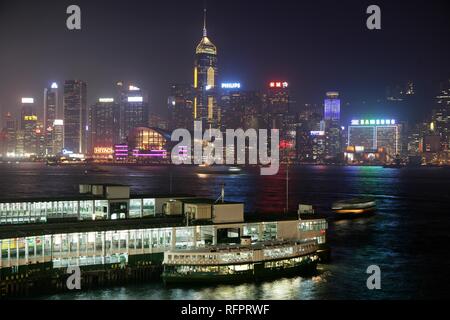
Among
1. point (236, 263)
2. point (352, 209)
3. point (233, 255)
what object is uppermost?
point (233, 255)

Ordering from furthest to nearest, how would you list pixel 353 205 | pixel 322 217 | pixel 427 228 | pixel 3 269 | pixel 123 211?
pixel 353 205, pixel 427 228, pixel 123 211, pixel 322 217, pixel 3 269

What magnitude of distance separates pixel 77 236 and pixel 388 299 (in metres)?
23.5

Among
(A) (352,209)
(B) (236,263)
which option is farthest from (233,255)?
(A) (352,209)

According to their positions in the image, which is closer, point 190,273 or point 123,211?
point 190,273

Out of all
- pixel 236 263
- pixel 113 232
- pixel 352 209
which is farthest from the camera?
pixel 352 209

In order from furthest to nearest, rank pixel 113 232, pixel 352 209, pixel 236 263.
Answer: pixel 352 209 → pixel 236 263 → pixel 113 232

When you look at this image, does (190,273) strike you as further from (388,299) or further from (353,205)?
(353,205)

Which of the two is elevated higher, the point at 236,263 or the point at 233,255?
the point at 233,255

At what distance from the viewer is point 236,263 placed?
4247 centimetres

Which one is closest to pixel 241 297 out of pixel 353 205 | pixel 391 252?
pixel 391 252

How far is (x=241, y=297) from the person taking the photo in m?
38.7

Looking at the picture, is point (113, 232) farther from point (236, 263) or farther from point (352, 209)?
point (352, 209)

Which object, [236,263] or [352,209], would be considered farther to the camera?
[352,209]

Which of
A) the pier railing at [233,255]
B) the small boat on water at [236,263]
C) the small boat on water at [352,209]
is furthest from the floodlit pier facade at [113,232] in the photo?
the small boat on water at [352,209]
